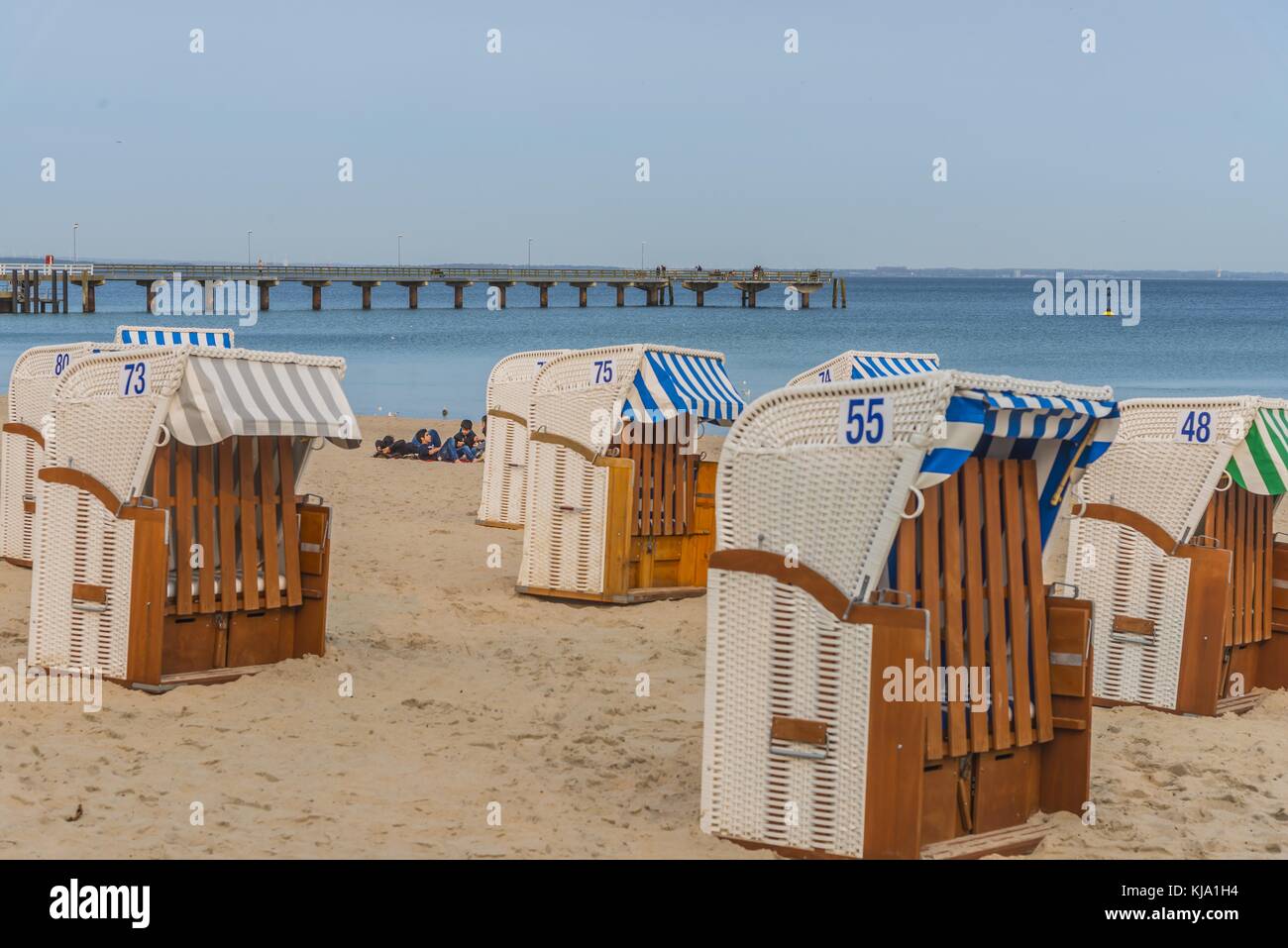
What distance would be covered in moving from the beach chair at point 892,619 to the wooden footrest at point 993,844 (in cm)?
1

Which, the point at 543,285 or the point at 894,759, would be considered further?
the point at 543,285

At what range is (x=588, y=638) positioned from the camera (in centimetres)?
995

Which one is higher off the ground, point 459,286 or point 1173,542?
point 459,286

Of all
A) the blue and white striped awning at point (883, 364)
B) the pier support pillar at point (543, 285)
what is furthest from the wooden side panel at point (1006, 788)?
the pier support pillar at point (543, 285)

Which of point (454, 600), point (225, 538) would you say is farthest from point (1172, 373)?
point (225, 538)

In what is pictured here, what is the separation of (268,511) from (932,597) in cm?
423

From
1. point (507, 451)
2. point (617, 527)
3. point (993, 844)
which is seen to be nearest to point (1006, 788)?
point (993, 844)

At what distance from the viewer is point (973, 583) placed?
222 inches

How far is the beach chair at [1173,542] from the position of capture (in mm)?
7977

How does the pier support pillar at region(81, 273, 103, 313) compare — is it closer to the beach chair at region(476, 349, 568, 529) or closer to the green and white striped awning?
the beach chair at region(476, 349, 568, 529)

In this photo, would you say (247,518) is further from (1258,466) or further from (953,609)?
(1258,466)

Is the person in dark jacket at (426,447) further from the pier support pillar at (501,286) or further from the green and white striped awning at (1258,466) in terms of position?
the pier support pillar at (501,286)
